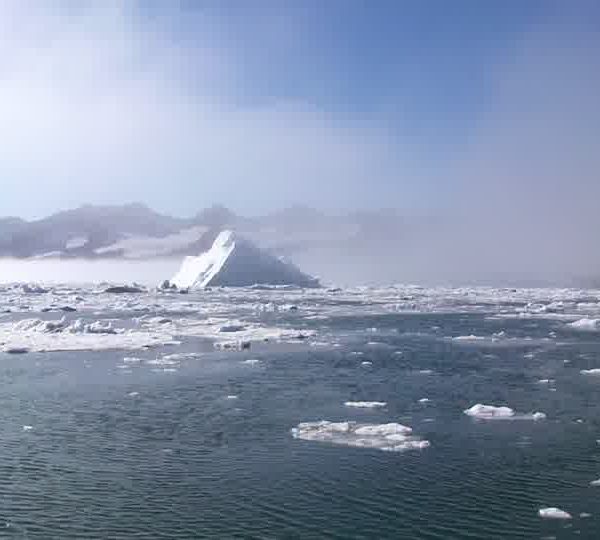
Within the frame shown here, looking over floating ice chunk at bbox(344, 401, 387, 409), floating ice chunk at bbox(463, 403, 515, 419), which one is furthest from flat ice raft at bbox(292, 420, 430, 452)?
floating ice chunk at bbox(463, 403, 515, 419)

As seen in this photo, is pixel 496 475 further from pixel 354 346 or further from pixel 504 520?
pixel 354 346

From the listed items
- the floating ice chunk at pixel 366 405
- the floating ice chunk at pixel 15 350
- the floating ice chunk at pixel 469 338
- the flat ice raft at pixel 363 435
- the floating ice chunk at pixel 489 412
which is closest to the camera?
the flat ice raft at pixel 363 435

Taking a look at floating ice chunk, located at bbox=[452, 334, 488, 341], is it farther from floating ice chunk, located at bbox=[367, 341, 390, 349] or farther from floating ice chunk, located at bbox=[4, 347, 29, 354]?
floating ice chunk, located at bbox=[4, 347, 29, 354]

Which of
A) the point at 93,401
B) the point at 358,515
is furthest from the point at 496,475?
the point at 93,401

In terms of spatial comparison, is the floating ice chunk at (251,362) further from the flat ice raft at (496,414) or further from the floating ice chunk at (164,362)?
the flat ice raft at (496,414)

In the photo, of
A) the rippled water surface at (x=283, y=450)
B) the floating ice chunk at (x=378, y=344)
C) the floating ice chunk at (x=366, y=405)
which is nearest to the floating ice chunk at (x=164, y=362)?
the rippled water surface at (x=283, y=450)
